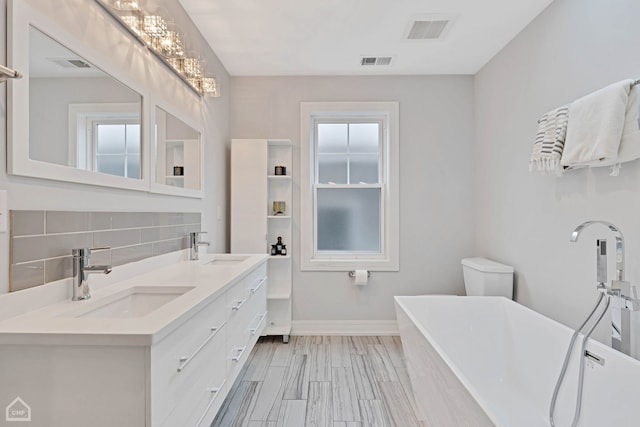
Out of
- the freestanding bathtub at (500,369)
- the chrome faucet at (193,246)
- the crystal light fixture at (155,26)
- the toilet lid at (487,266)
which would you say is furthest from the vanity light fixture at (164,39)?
the toilet lid at (487,266)

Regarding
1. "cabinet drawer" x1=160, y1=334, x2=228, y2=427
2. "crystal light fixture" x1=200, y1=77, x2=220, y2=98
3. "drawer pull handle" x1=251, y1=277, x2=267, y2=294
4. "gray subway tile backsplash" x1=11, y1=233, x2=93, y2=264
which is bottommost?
"cabinet drawer" x1=160, y1=334, x2=228, y2=427

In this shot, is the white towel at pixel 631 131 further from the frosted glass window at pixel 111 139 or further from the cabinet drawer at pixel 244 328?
the frosted glass window at pixel 111 139

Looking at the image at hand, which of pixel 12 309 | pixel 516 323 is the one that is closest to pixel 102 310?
pixel 12 309

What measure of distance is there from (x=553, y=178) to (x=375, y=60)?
1.79m

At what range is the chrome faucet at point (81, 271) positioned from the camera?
1.35m

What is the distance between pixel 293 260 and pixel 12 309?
2589mm

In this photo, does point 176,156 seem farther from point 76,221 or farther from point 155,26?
point 76,221

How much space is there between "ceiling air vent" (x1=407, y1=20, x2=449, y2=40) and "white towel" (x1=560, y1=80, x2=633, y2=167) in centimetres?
117

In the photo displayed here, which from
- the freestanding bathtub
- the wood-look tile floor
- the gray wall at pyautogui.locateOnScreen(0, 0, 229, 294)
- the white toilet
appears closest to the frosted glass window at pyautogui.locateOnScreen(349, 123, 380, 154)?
the gray wall at pyautogui.locateOnScreen(0, 0, 229, 294)

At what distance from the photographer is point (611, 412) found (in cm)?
149

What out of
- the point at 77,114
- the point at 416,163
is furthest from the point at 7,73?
the point at 416,163

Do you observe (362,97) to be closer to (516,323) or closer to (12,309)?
(516,323)

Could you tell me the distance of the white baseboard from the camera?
11.8 feet

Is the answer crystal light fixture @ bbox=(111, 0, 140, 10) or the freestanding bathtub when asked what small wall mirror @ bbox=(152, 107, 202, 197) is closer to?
crystal light fixture @ bbox=(111, 0, 140, 10)
